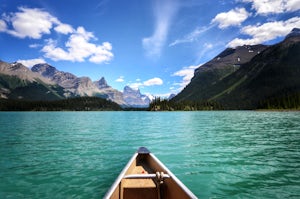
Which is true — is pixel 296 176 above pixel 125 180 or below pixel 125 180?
below

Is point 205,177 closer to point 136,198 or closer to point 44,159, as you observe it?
point 136,198

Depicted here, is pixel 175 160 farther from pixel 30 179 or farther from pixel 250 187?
pixel 30 179

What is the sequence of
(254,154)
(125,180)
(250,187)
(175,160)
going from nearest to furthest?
(125,180), (250,187), (175,160), (254,154)

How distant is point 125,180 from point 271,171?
12.8 meters

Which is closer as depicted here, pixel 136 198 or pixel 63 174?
pixel 136 198

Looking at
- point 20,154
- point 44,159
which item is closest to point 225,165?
point 44,159

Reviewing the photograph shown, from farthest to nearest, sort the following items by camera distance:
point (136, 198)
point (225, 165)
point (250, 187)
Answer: point (225, 165) → point (250, 187) → point (136, 198)

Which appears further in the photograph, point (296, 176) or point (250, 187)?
point (296, 176)

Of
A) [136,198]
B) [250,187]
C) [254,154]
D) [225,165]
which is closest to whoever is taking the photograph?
[136,198]

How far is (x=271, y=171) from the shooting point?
18.6m

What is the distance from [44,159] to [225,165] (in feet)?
60.4

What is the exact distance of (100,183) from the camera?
16531 mm

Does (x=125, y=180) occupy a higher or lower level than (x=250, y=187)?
higher

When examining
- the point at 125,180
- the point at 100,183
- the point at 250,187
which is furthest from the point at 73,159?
the point at 250,187
